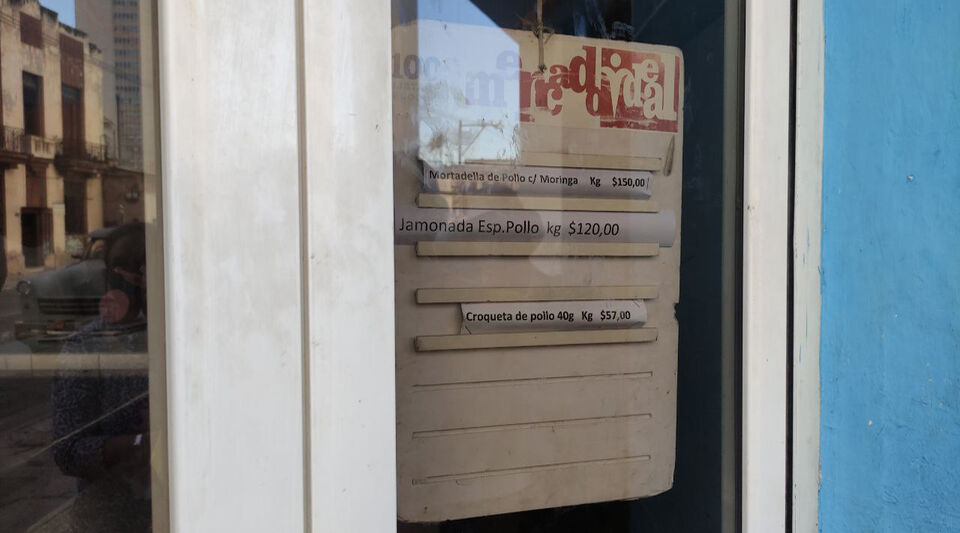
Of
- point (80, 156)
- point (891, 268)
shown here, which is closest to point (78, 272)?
point (80, 156)

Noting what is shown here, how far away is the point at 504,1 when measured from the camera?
33.9 inches

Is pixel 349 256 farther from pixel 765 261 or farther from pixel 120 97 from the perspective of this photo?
pixel 765 261

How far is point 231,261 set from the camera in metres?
0.55

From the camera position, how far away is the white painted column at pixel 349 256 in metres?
0.57

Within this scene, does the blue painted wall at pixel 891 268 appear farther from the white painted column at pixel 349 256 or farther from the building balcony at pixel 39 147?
the building balcony at pixel 39 147

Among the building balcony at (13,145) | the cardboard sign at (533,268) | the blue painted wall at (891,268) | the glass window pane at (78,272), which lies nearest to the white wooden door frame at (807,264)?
the blue painted wall at (891,268)

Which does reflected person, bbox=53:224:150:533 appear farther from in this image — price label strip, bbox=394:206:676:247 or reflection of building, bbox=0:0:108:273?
price label strip, bbox=394:206:676:247

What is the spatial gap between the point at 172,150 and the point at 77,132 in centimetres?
12

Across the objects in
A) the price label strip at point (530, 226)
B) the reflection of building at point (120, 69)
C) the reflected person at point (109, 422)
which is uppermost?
the reflection of building at point (120, 69)

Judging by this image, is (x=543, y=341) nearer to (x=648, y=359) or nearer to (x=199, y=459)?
(x=648, y=359)

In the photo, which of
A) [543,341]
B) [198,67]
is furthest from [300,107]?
[543,341]

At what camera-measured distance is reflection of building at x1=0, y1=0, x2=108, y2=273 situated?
21.6 inches

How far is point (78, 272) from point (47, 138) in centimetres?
14

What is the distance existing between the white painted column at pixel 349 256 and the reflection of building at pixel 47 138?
0.71 feet
